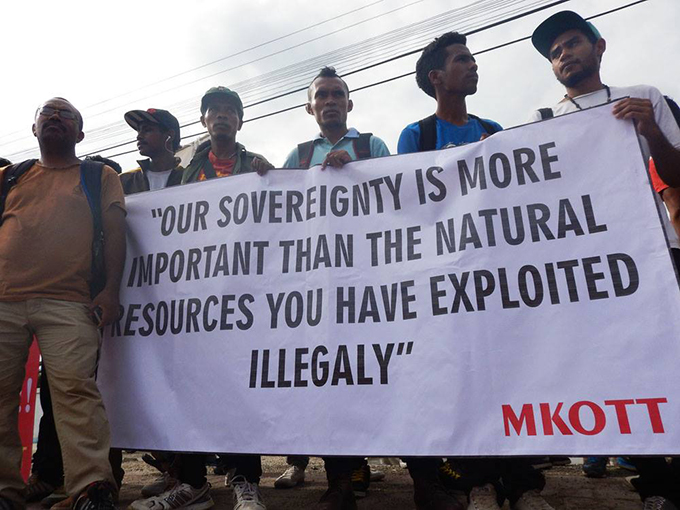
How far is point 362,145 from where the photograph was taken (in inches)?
128

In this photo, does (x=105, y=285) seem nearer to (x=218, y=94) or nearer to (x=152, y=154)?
(x=152, y=154)

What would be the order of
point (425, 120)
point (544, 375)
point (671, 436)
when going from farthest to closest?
point (425, 120) < point (544, 375) < point (671, 436)

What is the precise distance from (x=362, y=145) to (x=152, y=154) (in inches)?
60.0

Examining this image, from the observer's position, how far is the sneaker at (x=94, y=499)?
2061 millimetres

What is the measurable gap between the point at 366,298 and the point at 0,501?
1.85 meters

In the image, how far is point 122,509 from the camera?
8.74 ft

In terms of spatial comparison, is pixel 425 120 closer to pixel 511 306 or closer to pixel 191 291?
pixel 511 306

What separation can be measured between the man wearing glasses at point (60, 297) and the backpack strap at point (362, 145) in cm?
145

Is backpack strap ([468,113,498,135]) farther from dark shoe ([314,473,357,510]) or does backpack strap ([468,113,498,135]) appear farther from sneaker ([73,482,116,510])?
sneaker ([73,482,116,510])

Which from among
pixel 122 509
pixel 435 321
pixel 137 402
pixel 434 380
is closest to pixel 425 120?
pixel 435 321

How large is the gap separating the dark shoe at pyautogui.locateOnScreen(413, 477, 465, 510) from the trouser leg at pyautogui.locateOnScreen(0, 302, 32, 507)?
5.98 ft

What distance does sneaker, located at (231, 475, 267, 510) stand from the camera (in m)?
2.33

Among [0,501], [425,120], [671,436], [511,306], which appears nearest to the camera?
[671,436]

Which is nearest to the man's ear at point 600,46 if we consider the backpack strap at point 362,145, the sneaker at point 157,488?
the backpack strap at point 362,145
